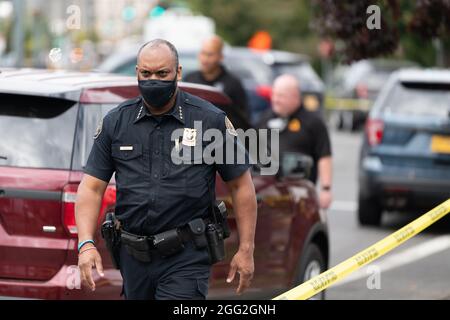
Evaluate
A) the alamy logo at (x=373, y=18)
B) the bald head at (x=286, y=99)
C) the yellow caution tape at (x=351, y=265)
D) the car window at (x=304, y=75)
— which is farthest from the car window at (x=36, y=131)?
the car window at (x=304, y=75)

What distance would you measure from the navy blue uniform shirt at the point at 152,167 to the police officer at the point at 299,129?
14.8 ft

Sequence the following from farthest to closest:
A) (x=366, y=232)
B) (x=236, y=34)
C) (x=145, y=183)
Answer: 1. (x=236, y=34)
2. (x=366, y=232)
3. (x=145, y=183)

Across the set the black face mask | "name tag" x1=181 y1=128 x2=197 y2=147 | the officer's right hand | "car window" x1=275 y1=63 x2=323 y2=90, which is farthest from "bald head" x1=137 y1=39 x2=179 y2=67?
"car window" x1=275 y1=63 x2=323 y2=90

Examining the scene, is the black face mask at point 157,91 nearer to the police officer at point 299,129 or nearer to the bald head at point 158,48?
the bald head at point 158,48

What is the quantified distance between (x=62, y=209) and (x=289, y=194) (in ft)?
6.41

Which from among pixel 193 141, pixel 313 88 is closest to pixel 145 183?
pixel 193 141

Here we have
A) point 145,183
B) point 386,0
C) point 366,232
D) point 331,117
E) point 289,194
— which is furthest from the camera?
point 331,117

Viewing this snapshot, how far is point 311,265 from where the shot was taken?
8289 millimetres

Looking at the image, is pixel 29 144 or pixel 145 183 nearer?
pixel 145 183

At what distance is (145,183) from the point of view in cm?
548

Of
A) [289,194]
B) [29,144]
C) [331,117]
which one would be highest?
[29,144]

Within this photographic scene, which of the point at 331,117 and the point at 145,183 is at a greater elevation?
the point at 145,183

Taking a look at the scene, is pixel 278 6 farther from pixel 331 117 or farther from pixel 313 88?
pixel 313 88

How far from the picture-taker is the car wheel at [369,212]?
13.3 m
